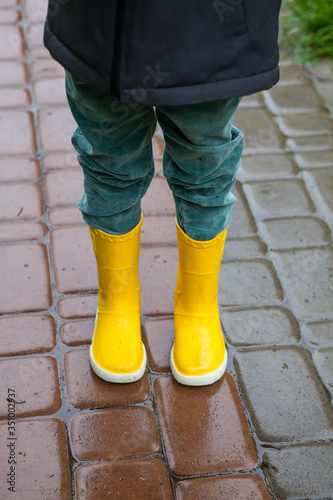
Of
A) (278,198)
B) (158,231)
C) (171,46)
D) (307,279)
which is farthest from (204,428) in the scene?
(278,198)

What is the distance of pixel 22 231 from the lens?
5.79ft

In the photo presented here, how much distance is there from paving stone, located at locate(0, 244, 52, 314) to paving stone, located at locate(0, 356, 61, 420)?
18 centimetres

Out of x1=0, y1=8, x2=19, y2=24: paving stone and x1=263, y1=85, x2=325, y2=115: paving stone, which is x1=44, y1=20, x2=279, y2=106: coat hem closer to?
x1=263, y1=85, x2=325, y2=115: paving stone

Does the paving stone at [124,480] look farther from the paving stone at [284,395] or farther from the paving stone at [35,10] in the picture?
the paving stone at [35,10]

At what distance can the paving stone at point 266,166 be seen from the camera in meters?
2.03

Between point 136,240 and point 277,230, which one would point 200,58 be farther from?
point 277,230

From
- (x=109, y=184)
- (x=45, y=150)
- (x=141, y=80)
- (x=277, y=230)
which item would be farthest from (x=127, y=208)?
(x=45, y=150)

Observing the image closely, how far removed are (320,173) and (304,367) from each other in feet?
2.86

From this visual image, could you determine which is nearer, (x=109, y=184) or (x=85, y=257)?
(x=109, y=184)

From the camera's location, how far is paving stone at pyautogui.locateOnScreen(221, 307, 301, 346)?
4.87ft

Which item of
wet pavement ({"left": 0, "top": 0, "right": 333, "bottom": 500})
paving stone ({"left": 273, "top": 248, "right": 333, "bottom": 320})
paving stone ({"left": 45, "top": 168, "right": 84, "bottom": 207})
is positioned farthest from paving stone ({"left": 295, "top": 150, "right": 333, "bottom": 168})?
paving stone ({"left": 45, "top": 168, "right": 84, "bottom": 207})

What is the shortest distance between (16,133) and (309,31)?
5.15 feet

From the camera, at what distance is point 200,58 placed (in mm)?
909

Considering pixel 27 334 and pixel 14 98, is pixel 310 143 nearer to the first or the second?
pixel 14 98
